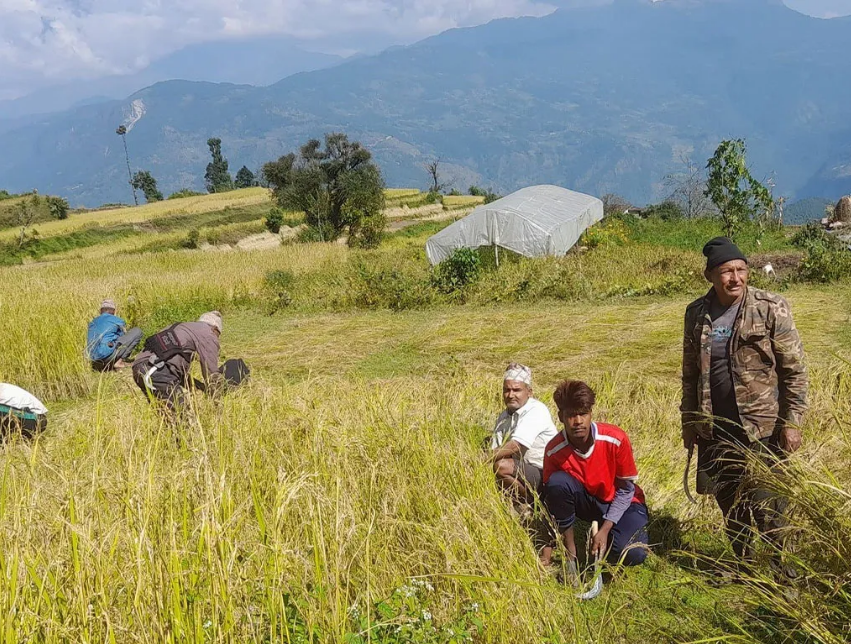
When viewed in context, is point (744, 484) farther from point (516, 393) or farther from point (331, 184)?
point (331, 184)

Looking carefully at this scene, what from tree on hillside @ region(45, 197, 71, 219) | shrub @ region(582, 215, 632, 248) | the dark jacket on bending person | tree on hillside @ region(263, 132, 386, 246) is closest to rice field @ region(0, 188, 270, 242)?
tree on hillside @ region(45, 197, 71, 219)

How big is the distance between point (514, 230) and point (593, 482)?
520 inches

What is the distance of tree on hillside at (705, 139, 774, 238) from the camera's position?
1289 cm

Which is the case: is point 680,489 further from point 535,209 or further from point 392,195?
point 392,195

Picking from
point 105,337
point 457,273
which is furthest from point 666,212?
point 105,337

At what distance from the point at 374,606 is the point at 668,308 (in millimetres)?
8583

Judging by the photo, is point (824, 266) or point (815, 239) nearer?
point (824, 266)

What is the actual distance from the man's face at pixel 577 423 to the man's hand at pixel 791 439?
32.4 inches

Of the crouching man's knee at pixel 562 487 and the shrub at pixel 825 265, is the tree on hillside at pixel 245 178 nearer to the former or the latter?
the shrub at pixel 825 265

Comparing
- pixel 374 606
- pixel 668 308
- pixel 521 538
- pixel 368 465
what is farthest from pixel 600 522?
pixel 668 308

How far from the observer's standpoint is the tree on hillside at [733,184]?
12.9 meters

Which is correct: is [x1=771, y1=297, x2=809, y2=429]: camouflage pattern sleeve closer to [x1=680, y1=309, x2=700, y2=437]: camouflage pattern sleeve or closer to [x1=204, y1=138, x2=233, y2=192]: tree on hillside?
[x1=680, y1=309, x2=700, y2=437]: camouflage pattern sleeve

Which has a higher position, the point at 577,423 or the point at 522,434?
the point at 577,423

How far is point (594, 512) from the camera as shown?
3105 mm
